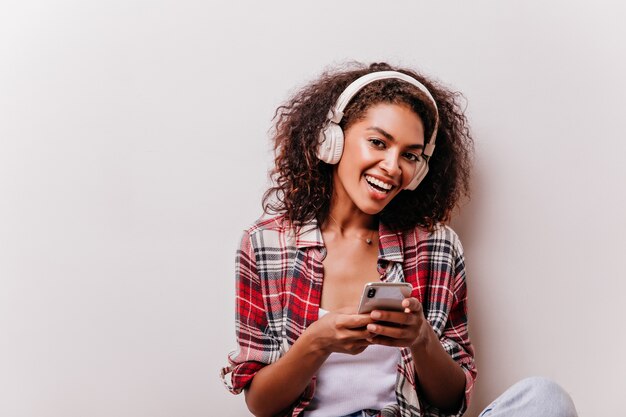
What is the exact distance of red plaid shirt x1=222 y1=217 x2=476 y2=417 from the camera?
1521 millimetres

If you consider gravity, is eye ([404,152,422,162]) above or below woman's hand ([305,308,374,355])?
above

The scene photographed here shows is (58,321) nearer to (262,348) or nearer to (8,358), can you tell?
(8,358)

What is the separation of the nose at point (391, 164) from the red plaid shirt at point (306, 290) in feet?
0.65

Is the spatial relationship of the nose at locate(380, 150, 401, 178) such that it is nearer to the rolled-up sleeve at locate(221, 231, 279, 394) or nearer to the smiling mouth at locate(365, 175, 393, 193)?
the smiling mouth at locate(365, 175, 393, 193)

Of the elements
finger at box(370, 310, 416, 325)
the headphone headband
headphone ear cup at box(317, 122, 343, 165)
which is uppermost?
the headphone headband

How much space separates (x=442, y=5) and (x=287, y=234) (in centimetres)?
67

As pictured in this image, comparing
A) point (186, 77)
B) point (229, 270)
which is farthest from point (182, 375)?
point (186, 77)

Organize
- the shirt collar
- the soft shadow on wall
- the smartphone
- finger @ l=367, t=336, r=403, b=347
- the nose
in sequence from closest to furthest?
the smartphone < finger @ l=367, t=336, r=403, b=347 < the nose < the shirt collar < the soft shadow on wall

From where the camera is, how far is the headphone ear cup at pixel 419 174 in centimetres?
155

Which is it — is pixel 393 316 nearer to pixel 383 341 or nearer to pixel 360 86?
pixel 383 341

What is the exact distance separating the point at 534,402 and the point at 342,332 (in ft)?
1.20

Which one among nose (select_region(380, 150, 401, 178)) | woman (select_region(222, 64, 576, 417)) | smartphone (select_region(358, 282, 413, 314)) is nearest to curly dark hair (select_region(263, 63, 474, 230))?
woman (select_region(222, 64, 576, 417))

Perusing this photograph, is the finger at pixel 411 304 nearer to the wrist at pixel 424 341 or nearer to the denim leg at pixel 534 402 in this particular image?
the wrist at pixel 424 341

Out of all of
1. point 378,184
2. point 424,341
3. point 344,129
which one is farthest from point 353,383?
point 344,129
